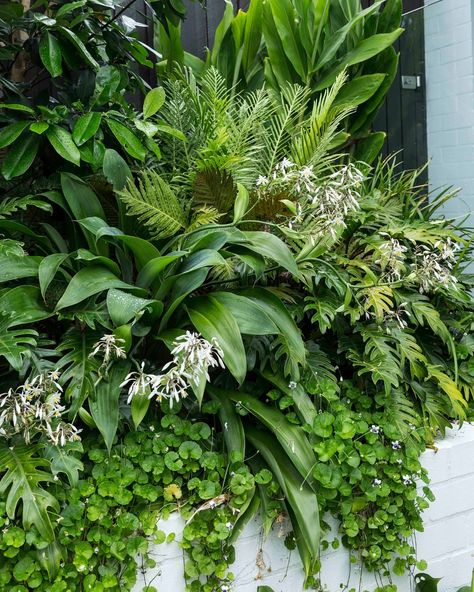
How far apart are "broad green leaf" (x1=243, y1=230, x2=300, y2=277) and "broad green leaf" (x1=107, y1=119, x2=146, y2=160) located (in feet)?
1.28

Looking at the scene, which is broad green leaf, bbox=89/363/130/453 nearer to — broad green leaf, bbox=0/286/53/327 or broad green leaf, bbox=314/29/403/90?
broad green leaf, bbox=0/286/53/327

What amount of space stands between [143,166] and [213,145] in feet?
1.04

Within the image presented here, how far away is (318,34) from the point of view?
2674 mm

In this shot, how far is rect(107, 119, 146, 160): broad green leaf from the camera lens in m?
1.84

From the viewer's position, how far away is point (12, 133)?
1.81 metres

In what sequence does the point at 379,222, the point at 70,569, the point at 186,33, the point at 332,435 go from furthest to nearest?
the point at 186,33 → the point at 379,222 → the point at 332,435 → the point at 70,569

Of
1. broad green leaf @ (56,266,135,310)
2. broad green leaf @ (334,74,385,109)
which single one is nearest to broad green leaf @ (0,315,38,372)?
broad green leaf @ (56,266,135,310)

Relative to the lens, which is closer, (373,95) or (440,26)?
(373,95)

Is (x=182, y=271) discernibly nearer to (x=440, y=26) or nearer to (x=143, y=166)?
(x=143, y=166)

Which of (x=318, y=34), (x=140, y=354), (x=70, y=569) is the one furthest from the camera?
(x=318, y=34)

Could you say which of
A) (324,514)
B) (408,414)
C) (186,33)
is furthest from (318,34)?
(324,514)

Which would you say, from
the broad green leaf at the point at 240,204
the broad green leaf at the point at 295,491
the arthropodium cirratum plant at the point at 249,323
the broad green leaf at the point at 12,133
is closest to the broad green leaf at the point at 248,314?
the arthropodium cirratum plant at the point at 249,323

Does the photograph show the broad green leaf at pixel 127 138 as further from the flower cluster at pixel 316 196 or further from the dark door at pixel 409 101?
the dark door at pixel 409 101

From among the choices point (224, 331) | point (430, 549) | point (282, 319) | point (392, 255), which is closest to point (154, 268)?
point (224, 331)
